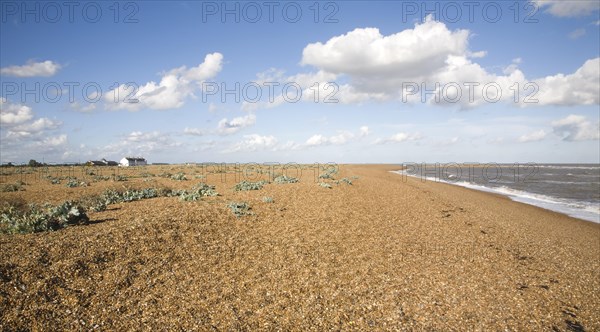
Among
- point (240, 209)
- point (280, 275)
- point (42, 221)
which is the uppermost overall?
point (42, 221)

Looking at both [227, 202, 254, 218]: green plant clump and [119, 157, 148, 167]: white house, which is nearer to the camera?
[227, 202, 254, 218]: green plant clump

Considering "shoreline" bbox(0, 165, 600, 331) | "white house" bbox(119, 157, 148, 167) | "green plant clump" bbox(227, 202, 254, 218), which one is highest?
"white house" bbox(119, 157, 148, 167)

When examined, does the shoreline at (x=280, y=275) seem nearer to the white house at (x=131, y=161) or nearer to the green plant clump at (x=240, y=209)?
the green plant clump at (x=240, y=209)

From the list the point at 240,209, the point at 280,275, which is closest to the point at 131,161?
the point at 240,209

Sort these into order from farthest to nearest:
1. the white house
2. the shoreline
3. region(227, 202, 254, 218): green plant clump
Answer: the white house
region(227, 202, 254, 218): green plant clump
the shoreline

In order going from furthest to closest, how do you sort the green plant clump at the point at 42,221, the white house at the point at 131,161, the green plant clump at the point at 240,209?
1. the white house at the point at 131,161
2. the green plant clump at the point at 240,209
3. the green plant clump at the point at 42,221

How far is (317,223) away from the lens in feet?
42.8

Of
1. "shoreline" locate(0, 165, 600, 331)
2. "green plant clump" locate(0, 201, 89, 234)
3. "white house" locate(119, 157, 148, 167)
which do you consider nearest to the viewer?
"shoreline" locate(0, 165, 600, 331)

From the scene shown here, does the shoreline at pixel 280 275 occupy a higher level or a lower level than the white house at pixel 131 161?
lower

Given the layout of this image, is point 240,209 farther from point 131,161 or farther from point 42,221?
point 131,161

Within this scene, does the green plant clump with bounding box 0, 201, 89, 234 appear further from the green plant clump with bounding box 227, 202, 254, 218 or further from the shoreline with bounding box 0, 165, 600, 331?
the green plant clump with bounding box 227, 202, 254, 218

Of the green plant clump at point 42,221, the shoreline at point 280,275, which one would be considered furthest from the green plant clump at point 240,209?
the green plant clump at point 42,221

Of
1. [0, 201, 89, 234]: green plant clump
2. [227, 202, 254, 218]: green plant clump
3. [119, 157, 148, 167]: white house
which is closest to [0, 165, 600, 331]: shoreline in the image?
[227, 202, 254, 218]: green plant clump

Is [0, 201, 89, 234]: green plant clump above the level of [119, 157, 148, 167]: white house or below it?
below
